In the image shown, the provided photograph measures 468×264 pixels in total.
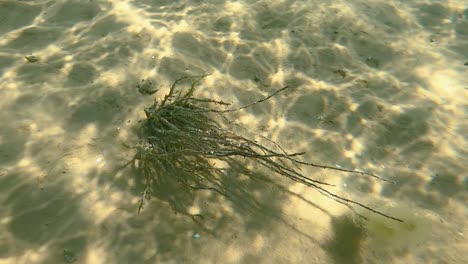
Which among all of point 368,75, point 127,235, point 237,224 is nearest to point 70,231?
point 127,235

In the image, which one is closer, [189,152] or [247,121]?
[189,152]

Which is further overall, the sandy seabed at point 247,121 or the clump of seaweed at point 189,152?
the clump of seaweed at point 189,152

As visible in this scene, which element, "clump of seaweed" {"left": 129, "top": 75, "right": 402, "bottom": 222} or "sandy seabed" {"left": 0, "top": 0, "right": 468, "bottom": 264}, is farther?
"clump of seaweed" {"left": 129, "top": 75, "right": 402, "bottom": 222}

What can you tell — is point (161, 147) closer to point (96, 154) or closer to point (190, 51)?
point (96, 154)
